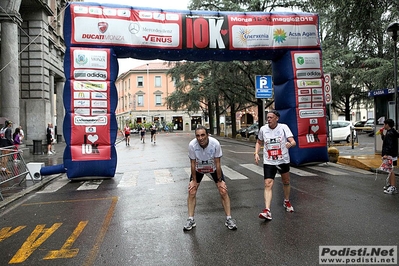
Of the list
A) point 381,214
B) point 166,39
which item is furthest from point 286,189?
point 166,39

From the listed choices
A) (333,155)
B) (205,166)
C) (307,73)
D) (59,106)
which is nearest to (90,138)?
(205,166)

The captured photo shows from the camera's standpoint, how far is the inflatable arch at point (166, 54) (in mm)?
11312

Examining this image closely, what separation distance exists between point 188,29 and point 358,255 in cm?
958

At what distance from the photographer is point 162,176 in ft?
37.8

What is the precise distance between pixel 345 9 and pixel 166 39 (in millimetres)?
5898

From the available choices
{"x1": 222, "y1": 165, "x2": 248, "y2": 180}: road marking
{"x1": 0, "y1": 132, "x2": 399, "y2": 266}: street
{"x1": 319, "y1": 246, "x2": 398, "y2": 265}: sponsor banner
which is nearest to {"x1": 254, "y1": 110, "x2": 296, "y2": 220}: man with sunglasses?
{"x1": 0, "y1": 132, "x2": 399, "y2": 266}: street

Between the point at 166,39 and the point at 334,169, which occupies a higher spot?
the point at 166,39

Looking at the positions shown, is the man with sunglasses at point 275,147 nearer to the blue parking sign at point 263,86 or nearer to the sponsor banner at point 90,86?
the sponsor banner at point 90,86

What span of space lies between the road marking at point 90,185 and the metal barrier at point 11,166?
72.3 inches

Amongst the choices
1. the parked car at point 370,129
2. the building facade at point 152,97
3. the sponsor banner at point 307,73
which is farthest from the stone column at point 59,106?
the building facade at point 152,97

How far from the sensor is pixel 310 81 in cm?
1314

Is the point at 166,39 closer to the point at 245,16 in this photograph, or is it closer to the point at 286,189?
the point at 245,16

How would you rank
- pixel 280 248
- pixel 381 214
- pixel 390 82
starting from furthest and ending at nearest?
pixel 390 82, pixel 381 214, pixel 280 248

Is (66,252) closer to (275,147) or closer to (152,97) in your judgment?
(275,147)
